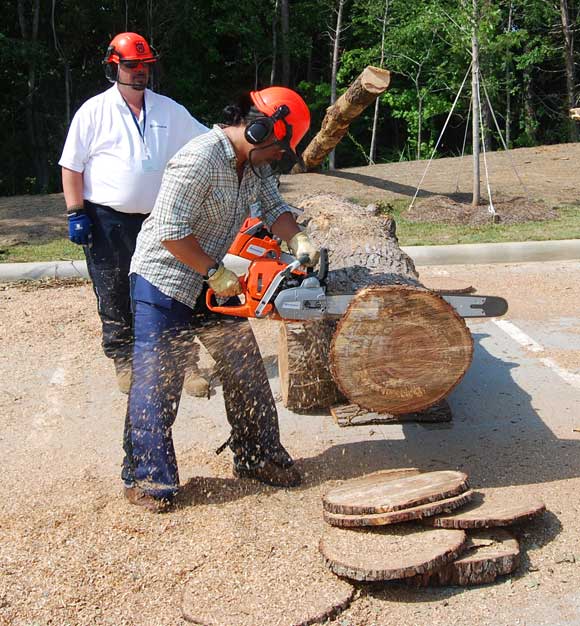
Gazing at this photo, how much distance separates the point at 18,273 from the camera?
817cm

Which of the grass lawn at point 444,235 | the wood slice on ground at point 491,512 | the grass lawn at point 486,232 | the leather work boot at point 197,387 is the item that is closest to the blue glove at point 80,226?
the leather work boot at point 197,387

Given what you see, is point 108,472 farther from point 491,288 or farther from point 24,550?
point 491,288

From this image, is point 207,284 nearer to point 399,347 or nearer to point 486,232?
point 399,347

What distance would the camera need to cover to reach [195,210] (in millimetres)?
3424

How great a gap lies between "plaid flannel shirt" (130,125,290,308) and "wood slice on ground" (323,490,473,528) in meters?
1.14

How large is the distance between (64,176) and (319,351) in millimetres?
1790

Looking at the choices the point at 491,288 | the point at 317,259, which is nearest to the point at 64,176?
the point at 317,259

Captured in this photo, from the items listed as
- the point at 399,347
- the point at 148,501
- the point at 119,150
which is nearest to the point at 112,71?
the point at 119,150

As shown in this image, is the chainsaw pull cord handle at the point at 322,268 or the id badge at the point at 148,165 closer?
the chainsaw pull cord handle at the point at 322,268

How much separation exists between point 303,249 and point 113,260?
1.61 m

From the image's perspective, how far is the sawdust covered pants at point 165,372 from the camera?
3605 millimetres

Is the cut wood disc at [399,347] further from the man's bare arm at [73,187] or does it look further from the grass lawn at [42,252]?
the grass lawn at [42,252]

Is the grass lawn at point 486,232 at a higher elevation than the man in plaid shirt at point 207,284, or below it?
below

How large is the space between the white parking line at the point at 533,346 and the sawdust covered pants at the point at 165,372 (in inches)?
92.3
